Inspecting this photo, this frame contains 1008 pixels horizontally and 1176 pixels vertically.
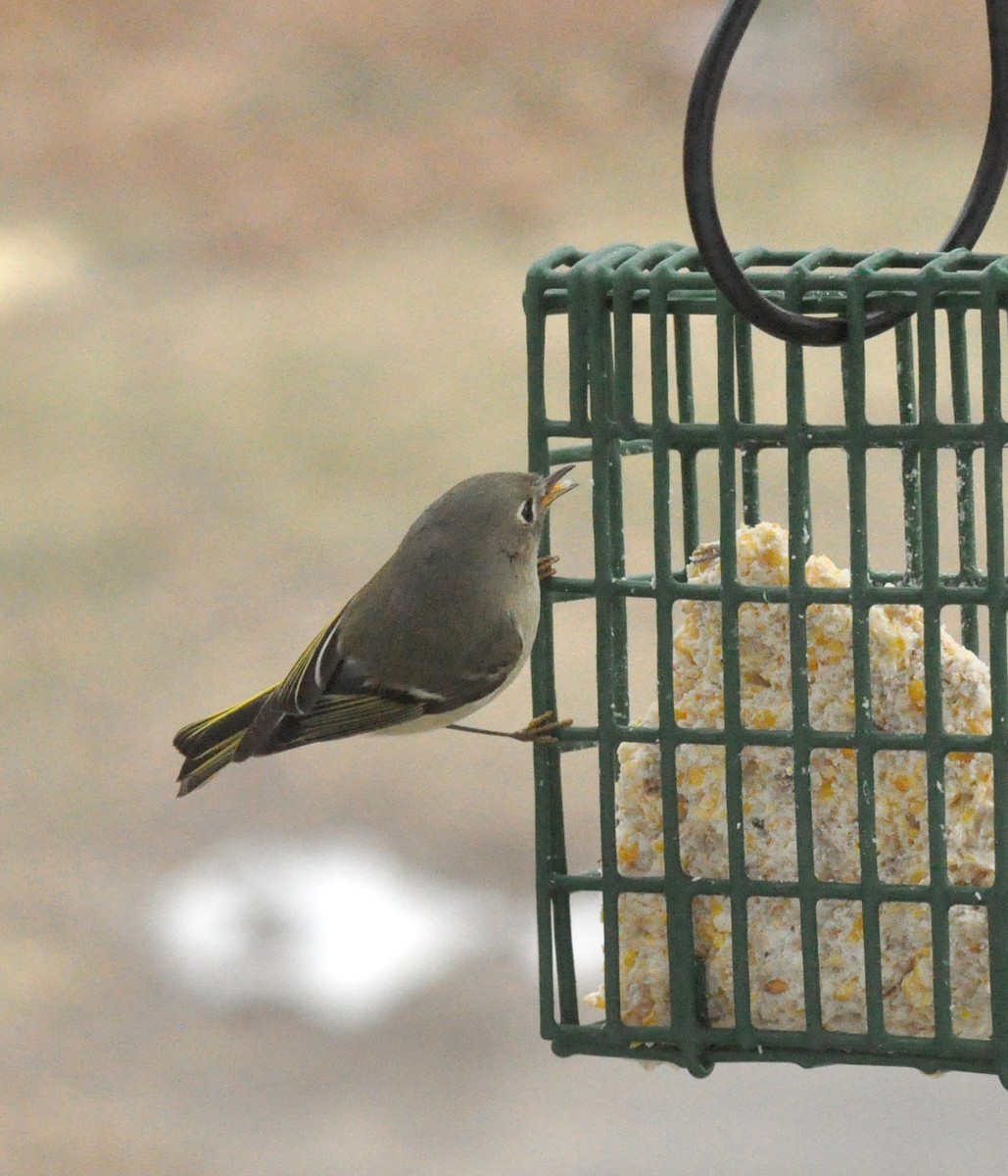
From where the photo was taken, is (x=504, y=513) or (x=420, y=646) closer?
(x=504, y=513)

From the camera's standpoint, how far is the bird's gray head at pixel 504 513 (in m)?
2.87

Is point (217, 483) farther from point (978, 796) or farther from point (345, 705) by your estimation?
point (978, 796)

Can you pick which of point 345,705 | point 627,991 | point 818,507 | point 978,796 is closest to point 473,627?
point 345,705

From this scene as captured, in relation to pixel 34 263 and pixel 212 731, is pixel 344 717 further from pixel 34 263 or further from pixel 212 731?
pixel 34 263

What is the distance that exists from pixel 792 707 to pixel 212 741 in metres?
0.94

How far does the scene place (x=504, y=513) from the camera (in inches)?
115

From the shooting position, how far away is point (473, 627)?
9.73 feet

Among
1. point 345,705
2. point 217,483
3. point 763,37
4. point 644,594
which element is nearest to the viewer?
point 644,594

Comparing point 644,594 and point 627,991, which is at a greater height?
point 644,594

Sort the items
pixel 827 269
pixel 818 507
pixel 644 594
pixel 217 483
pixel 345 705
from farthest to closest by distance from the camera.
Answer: pixel 217 483, pixel 818 507, pixel 345 705, pixel 827 269, pixel 644 594

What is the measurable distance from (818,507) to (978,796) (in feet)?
9.91

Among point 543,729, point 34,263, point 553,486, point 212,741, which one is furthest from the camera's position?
point 34,263

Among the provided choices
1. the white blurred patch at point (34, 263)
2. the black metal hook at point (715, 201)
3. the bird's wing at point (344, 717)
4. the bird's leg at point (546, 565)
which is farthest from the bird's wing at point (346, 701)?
the white blurred patch at point (34, 263)

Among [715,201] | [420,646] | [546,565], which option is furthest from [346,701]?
[715,201]
